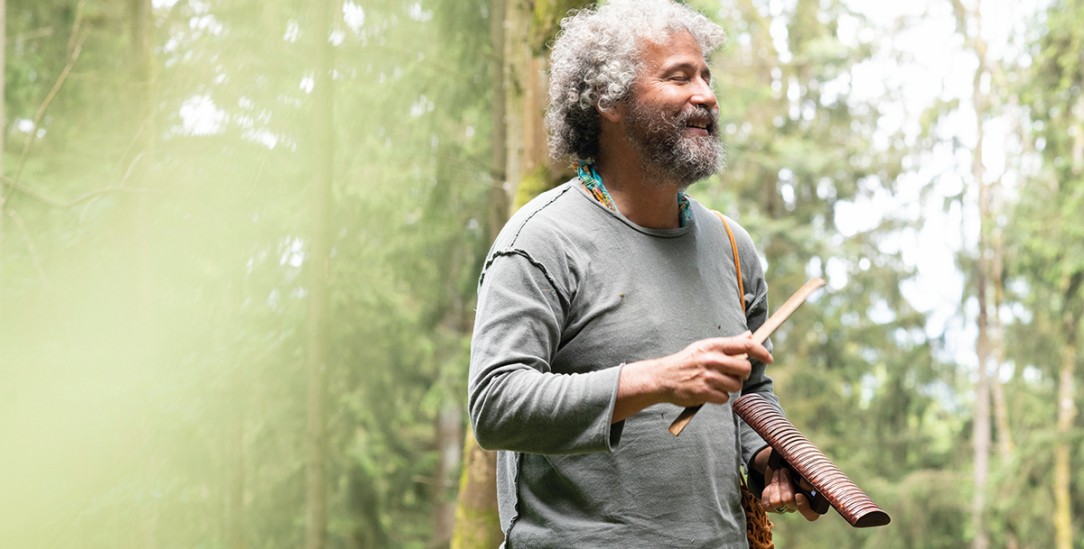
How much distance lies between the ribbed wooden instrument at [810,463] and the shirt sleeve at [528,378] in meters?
0.42

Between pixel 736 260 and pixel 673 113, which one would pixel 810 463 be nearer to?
pixel 736 260

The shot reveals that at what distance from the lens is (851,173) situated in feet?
51.2

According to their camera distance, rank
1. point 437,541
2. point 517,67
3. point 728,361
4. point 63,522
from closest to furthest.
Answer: point 728,361, point 517,67, point 63,522, point 437,541

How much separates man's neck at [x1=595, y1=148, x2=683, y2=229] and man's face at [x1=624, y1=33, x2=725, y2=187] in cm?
2

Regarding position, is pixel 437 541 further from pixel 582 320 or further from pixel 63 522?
pixel 582 320

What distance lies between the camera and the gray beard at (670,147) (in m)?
2.17

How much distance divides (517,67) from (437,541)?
9.60 m

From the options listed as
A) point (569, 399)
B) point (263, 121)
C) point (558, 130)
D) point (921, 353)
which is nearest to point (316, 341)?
point (263, 121)

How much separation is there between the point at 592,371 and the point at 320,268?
17.6ft

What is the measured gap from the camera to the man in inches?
72.1

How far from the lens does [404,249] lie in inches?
420

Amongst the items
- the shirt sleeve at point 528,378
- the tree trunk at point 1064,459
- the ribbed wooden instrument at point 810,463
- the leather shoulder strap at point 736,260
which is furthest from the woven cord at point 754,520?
the tree trunk at point 1064,459

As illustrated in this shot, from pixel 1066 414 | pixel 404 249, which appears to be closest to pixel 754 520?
pixel 404 249

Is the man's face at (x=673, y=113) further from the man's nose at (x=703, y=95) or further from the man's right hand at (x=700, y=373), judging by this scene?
the man's right hand at (x=700, y=373)
